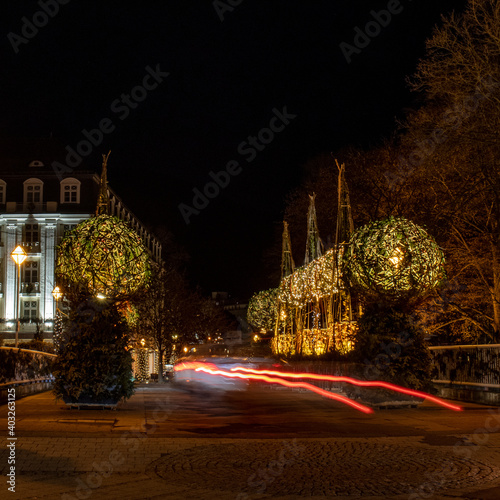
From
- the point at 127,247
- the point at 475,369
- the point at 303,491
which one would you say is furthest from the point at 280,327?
the point at 303,491

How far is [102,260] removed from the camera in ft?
46.5

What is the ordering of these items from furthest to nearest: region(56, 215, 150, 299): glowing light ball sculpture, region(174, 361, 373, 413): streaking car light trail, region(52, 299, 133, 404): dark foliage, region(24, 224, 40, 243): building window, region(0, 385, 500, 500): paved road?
region(24, 224, 40, 243): building window, region(174, 361, 373, 413): streaking car light trail, region(56, 215, 150, 299): glowing light ball sculpture, region(52, 299, 133, 404): dark foliage, region(0, 385, 500, 500): paved road

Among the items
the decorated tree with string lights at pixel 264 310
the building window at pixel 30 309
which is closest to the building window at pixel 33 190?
the building window at pixel 30 309

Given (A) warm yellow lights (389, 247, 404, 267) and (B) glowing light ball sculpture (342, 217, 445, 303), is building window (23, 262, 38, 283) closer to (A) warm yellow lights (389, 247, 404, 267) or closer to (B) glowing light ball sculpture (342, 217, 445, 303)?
(B) glowing light ball sculpture (342, 217, 445, 303)

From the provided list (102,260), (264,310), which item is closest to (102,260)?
(102,260)

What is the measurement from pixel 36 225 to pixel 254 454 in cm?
5374

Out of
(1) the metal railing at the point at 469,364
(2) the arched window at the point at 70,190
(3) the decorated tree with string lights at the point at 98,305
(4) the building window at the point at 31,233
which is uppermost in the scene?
(2) the arched window at the point at 70,190

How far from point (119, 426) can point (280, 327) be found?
81.1 ft

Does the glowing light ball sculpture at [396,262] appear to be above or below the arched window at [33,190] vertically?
below

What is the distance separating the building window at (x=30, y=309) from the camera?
191 feet

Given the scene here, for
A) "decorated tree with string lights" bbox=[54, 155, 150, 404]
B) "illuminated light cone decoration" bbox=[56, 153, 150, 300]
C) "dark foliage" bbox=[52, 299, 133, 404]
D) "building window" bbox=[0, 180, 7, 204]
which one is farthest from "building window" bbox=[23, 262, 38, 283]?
"dark foliage" bbox=[52, 299, 133, 404]

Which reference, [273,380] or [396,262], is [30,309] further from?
[396,262]

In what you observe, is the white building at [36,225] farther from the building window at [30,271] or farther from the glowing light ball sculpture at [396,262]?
the glowing light ball sculpture at [396,262]

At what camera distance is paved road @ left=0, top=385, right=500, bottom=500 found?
725cm
